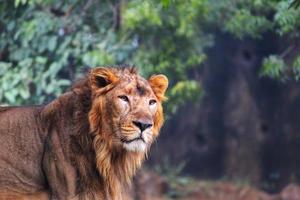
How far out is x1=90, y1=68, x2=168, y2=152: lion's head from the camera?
22.2 ft

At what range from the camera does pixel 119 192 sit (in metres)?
7.25

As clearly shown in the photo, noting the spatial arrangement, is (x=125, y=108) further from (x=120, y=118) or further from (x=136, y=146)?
(x=136, y=146)

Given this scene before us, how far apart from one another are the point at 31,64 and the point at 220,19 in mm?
3347

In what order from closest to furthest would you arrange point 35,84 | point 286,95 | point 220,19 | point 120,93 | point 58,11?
point 120,93 → point 35,84 → point 58,11 → point 220,19 → point 286,95

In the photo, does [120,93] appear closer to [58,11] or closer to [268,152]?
[58,11]

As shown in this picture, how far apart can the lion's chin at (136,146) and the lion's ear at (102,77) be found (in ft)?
1.63

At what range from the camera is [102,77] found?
6.98 meters

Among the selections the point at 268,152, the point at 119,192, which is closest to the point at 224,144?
the point at 268,152

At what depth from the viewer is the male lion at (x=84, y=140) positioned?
22.5ft

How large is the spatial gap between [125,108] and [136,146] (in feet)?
0.95

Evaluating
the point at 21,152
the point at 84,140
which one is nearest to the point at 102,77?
the point at 84,140

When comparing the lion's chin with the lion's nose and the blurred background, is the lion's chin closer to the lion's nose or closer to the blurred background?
the lion's nose

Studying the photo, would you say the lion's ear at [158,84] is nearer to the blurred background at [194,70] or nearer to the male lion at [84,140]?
the male lion at [84,140]

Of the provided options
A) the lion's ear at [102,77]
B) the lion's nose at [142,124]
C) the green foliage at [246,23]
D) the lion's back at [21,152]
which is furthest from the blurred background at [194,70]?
the lion's nose at [142,124]
